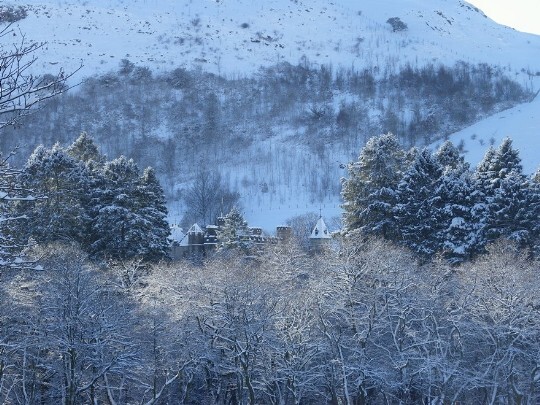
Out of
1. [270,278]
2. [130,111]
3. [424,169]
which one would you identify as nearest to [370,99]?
[130,111]

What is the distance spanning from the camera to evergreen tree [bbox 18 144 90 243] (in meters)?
35.0

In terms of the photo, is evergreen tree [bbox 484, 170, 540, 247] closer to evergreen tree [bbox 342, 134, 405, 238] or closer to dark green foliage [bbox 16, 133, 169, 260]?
evergreen tree [bbox 342, 134, 405, 238]

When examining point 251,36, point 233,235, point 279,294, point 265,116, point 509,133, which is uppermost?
point 251,36

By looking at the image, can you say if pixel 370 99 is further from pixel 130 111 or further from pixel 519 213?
pixel 519 213

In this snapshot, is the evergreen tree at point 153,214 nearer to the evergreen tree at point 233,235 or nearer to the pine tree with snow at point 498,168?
the evergreen tree at point 233,235

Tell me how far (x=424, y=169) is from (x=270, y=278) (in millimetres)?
12129

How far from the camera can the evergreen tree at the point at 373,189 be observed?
1416 inches

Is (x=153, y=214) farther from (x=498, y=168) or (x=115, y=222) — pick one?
(x=498, y=168)

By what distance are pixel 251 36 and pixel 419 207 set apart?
147 metres

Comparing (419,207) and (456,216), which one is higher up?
(419,207)

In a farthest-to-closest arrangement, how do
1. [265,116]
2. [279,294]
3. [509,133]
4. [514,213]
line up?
[265,116]
[509,133]
[514,213]
[279,294]

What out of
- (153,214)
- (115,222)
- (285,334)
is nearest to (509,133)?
(153,214)

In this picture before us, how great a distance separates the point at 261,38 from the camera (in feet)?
570

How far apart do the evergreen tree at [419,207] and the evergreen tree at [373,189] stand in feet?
2.23
